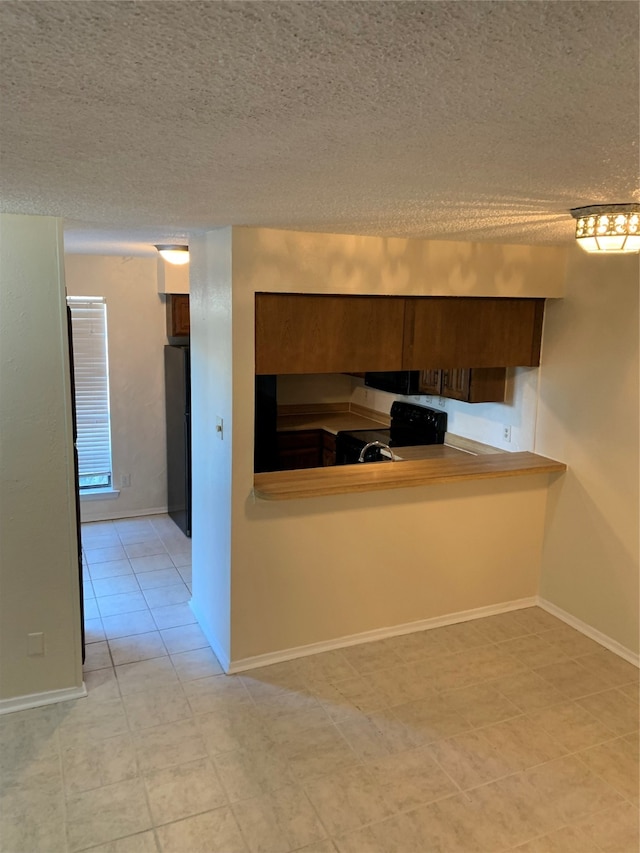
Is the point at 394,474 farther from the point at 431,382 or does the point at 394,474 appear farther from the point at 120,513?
the point at 120,513

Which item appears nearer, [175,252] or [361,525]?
[361,525]

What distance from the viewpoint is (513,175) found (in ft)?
5.33

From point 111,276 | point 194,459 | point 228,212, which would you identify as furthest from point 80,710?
point 111,276

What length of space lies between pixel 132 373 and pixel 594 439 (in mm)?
3657

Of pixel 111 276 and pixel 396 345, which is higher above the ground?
pixel 111 276

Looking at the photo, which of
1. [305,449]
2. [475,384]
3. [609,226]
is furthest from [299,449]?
[609,226]

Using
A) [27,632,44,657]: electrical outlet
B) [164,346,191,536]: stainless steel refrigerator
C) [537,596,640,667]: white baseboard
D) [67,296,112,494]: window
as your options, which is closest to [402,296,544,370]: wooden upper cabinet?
[537,596,640,667]: white baseboard

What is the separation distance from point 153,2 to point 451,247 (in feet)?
9.45

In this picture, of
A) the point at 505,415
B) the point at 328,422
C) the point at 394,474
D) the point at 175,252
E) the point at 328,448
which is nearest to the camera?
the point at 394,474

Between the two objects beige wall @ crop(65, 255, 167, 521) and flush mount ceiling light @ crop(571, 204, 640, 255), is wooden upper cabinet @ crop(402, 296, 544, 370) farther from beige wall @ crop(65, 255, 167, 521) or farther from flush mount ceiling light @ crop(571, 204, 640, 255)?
beige wall @ crop(65, 255, 167, 521)

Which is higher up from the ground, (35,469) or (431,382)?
(431,382)

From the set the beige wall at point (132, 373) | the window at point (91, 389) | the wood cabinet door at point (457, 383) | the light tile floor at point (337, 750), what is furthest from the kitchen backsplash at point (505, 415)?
the window at point (91, 389)

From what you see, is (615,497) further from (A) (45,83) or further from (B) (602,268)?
(A) (45,83)

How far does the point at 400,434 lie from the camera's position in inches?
195
